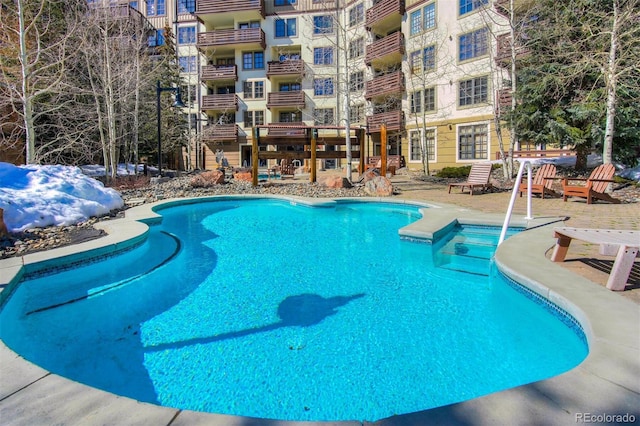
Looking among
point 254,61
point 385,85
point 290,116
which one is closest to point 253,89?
point 254,61

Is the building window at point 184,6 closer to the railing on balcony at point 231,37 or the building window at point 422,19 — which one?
the railing on balcony at point 231,37

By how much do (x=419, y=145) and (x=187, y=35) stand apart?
22.4 m

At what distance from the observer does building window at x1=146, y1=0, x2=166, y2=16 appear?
1227 inches

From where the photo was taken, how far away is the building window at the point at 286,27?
2881 centimetres

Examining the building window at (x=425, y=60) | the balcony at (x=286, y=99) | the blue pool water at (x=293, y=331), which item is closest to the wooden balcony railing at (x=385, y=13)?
the building window at (x=425, y=60)

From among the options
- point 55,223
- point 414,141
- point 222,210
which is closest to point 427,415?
point 55,223

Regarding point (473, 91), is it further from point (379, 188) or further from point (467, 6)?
point (379, 188)

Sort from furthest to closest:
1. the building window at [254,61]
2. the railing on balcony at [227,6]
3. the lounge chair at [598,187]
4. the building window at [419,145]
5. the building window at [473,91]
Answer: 1. the building window at [254,61]
2. the railing on balcony at [227,6]
3. the building window at [419,145]
4. the building window at [473,91]
5. the lounge chair at [598,187]

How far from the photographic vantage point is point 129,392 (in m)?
2.67

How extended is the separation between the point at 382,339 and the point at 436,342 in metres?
0.50

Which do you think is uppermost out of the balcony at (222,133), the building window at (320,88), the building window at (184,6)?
the building window at (184,6)

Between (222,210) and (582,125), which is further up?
(582,125)

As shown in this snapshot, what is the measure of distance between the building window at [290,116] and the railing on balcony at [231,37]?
5.47 m

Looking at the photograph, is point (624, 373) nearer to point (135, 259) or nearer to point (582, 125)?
point (135, 259)
